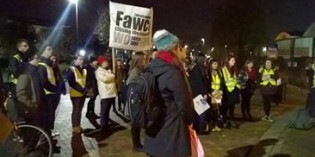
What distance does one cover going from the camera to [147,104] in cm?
477

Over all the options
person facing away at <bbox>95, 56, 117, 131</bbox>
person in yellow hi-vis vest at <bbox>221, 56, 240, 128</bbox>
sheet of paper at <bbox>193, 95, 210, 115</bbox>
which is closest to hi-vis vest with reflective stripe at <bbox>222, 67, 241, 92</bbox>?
person in yellow hi-vis vest at <bbox>221, 56, 240, 128</bbox>

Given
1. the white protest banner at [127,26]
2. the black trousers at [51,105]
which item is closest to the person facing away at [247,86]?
the white protest banner at [127,26]

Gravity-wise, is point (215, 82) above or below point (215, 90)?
above

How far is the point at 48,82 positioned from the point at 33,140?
158cm

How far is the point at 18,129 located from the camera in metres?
7.77

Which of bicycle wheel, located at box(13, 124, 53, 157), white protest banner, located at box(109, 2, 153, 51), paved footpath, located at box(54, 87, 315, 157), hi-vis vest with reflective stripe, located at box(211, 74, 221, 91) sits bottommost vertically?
paved footpath, located at box(54, 87, 315, 157)

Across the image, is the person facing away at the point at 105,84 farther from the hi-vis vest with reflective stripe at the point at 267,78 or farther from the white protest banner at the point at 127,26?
the hi-vis vest with reflective stripe at the point at 267,78

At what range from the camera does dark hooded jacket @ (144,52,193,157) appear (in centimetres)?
481

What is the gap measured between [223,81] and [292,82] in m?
17.4

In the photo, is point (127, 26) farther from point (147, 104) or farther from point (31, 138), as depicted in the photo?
point (147, 104)

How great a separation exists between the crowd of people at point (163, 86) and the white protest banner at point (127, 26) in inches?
22.8

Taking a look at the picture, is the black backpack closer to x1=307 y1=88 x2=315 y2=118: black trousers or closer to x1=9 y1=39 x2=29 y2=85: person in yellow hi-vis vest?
x1=9 y1=39 x2=29 y2=85: person in yellow hi-vis vest

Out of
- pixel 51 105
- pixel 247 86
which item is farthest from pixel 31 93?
pixel 247 86

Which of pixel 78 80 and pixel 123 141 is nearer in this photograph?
pixel 123 141
